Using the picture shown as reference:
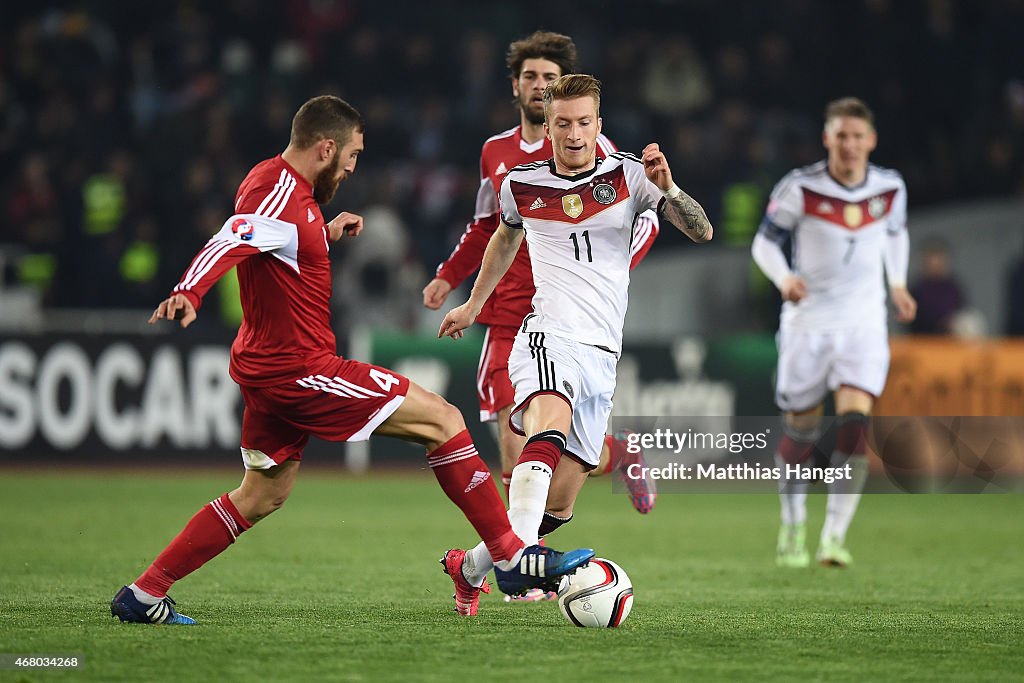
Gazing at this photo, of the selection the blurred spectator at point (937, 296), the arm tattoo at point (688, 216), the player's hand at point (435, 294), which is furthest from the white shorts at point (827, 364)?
the blurred spectator at point (937, 296)

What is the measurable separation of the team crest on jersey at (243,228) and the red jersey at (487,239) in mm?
1727

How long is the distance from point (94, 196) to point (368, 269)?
10.6 ft

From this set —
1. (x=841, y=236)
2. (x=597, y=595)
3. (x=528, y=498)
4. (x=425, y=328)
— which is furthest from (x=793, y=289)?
(x=425, y=328)

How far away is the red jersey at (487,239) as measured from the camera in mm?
6773

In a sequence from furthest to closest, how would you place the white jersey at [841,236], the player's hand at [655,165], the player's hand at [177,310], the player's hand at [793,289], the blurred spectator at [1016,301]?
1. the blurred spectator at [1016,301]
2. the white jersey at [841,236]
3. the player's hand at [793,289]
4. the player's hand at [655,165]
5. the player's hand at [177,310]

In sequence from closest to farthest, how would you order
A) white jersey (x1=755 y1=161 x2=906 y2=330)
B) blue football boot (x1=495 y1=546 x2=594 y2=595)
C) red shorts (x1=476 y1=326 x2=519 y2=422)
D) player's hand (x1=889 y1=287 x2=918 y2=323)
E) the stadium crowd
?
blue football boot (x1=495 y1=546 x2=594 y2=595), red shorts (x1=476 y1=326 x2=519 y2=422), player's hand (x1=889 y1=287 x2=918 y2=323), white jersey (x1=755 y1=161 x2=906 y2=330), the stadium crowd

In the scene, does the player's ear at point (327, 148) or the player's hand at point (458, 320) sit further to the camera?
the player's hand at point (458, 320)

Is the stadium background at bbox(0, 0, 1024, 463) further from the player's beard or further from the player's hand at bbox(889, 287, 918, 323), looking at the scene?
the player's beard

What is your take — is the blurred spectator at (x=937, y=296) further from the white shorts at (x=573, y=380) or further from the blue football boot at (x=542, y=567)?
the blue football boot at (x=542, y=567)

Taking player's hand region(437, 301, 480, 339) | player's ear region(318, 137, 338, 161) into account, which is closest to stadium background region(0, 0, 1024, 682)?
player's hand region(437, 301, 480, 339)

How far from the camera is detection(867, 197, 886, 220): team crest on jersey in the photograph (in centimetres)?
864

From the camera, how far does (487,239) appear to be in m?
6.86

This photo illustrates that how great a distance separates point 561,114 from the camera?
5.69 m

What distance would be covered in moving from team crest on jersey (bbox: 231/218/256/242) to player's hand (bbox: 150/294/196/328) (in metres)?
0.35
